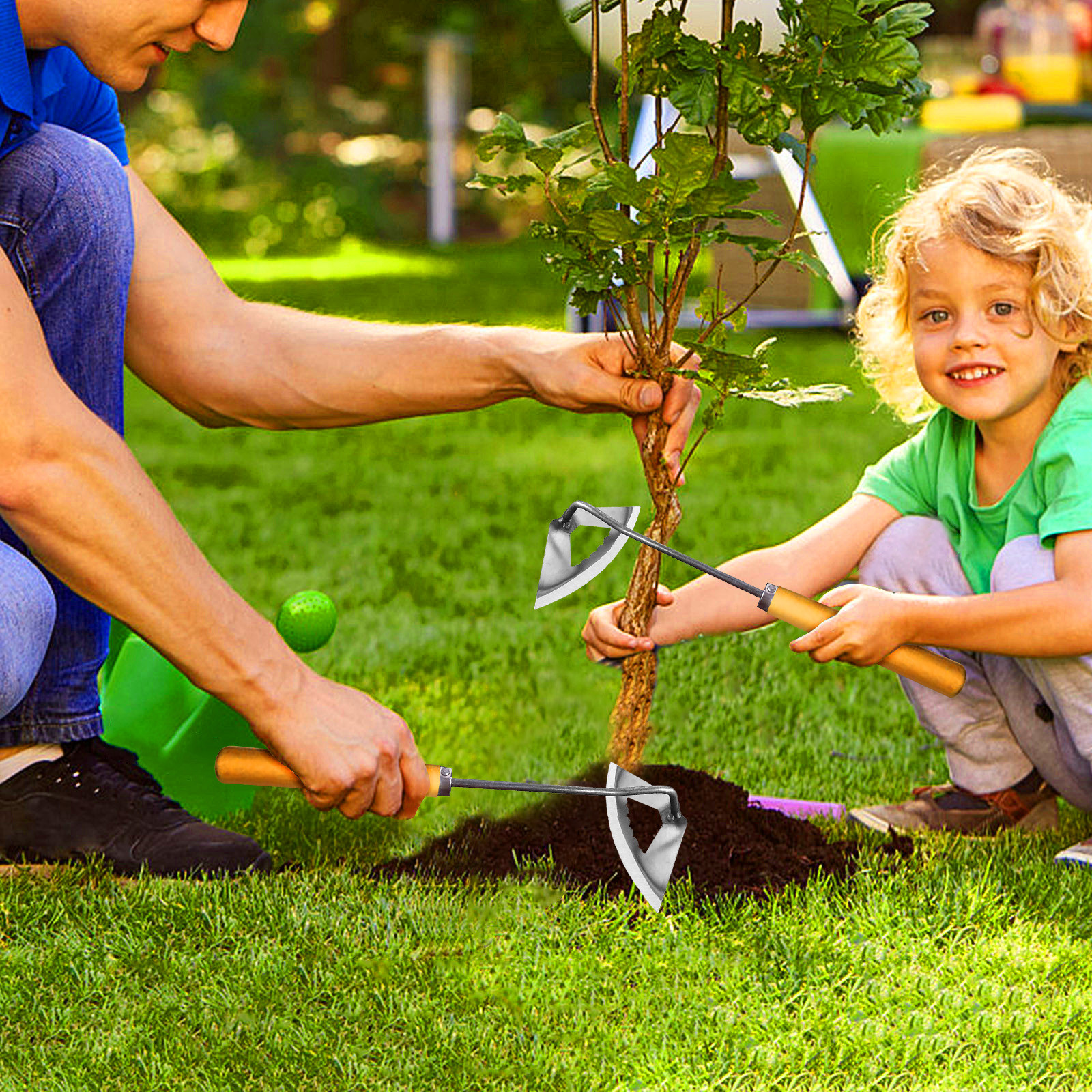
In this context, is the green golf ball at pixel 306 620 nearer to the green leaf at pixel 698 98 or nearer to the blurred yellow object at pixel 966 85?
the green leaf at pixel 698 98

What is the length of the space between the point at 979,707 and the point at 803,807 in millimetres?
287

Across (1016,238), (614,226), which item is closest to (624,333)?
(614,226)

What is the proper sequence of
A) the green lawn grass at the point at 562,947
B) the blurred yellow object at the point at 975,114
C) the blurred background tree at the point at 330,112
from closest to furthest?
the green lawn grass at the point at 562,947, the blurred yellow object at the point at 975,114, the blurred background tree at the point at 330,112

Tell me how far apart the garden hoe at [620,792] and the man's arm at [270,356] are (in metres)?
0.56

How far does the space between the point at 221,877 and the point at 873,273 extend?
136 cm

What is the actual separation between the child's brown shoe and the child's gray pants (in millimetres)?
27

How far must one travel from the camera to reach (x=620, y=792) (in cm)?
179

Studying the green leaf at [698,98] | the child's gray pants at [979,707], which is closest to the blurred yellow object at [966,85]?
the child's gray pants at [979,707]

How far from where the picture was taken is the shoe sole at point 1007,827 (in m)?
2.17

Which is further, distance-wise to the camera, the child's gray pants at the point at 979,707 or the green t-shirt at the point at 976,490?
the child's gray pants at the point at 979,707

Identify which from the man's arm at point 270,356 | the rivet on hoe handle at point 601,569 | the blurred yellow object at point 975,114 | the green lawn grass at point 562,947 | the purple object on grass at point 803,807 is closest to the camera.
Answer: the green lawn grass at point 562,947

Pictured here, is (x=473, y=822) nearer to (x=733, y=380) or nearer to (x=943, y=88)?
(x=733, y=380)

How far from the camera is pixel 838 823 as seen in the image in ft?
7.12

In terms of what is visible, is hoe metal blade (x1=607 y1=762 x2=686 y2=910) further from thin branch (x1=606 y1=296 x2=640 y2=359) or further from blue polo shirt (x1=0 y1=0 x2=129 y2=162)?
blue polo shirt (x1=0 y1=0 x2=129 y2=162)
